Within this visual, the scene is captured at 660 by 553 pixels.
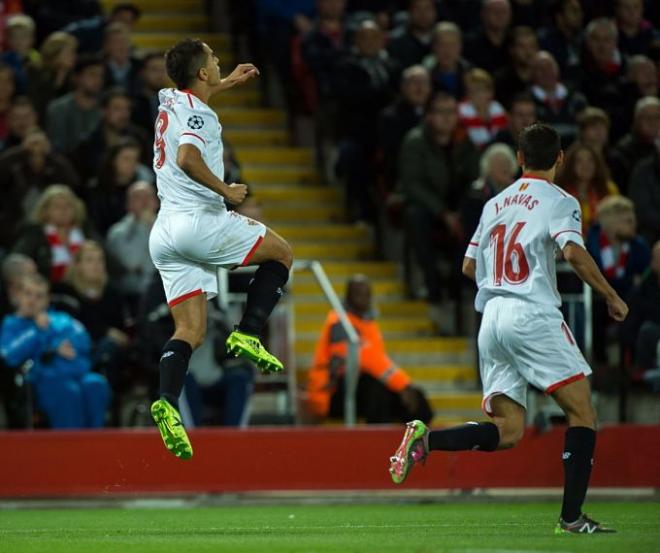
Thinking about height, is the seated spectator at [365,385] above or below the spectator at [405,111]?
below

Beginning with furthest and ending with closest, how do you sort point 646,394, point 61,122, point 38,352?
1. point 61,122
2. point 646,394
3. point 38,352

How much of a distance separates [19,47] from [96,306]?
3.14 metres

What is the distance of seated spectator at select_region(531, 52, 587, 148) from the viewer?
16.4 metres

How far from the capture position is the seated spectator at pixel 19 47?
15773 mm

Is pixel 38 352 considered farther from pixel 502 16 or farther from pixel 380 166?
pixel 502 16

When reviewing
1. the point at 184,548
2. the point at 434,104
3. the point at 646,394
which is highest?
the point at 434,104

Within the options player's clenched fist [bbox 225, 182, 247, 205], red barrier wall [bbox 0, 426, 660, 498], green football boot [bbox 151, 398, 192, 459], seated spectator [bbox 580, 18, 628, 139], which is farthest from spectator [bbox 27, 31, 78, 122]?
green football boot [bbox 151, 398, 192, 459]

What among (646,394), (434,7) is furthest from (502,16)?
(646,394)

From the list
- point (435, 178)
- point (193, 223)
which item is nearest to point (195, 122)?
point (193, 223)

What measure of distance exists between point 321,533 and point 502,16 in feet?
29.1

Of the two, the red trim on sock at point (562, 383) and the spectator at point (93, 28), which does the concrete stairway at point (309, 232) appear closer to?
the spectator at point (93, 28)

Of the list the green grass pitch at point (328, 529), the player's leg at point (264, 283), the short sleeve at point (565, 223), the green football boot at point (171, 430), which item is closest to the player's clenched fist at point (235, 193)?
the player's leg at point (264, 283)

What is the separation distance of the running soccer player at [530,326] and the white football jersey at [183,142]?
1485mm

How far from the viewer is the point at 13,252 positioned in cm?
1398
